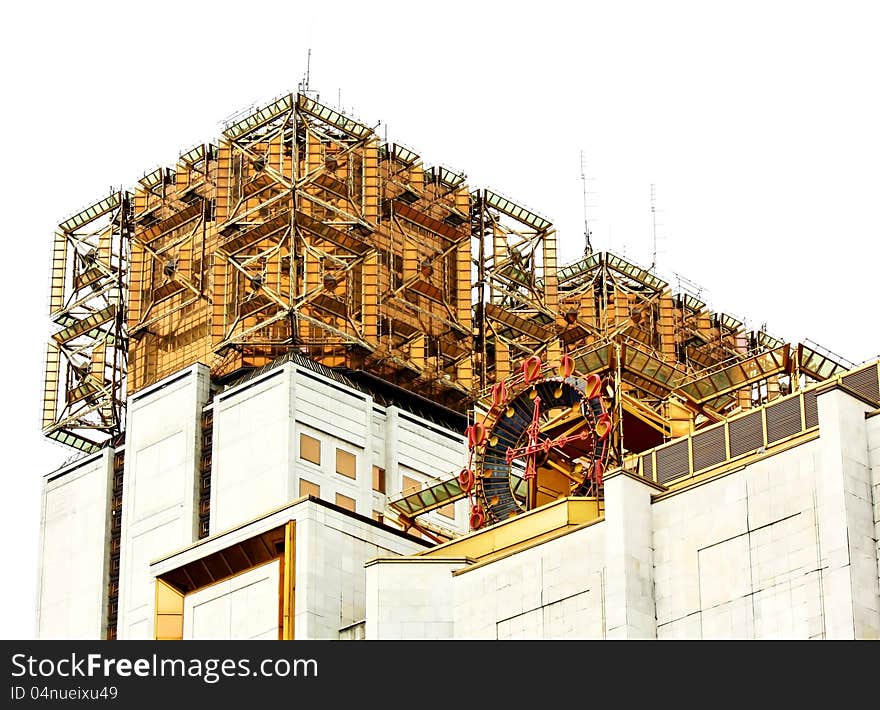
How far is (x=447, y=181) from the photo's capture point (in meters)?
158

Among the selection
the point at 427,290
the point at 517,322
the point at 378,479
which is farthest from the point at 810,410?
the point at 517,322

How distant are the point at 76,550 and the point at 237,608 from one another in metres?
45.0

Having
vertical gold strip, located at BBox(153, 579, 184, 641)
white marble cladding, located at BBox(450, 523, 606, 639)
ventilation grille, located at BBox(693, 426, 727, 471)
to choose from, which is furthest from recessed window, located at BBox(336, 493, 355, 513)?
ventilation grille, located at BBox(693, 426, 727, 471)

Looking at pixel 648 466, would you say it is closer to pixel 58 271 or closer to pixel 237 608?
pixel 237 608

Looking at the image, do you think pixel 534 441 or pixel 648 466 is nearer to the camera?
pixel 648 466

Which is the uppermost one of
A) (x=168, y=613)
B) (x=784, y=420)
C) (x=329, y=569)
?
(x=784, y=420)

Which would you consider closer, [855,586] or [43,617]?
[855,586]

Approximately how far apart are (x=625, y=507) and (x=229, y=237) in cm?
6273

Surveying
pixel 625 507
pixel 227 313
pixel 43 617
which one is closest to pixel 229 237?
pixel 227 313

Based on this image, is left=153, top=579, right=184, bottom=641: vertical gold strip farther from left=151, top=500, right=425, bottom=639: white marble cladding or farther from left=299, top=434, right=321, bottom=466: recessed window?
left=299, top=434, right=321, bottom=466: recessed window

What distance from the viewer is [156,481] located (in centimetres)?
14362

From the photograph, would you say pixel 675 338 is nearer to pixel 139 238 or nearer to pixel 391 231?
pixel 391 231

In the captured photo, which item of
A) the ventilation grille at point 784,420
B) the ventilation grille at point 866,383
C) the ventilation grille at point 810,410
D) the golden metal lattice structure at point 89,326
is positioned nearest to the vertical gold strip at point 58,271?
the golden metal lattice structure at point 89,326
